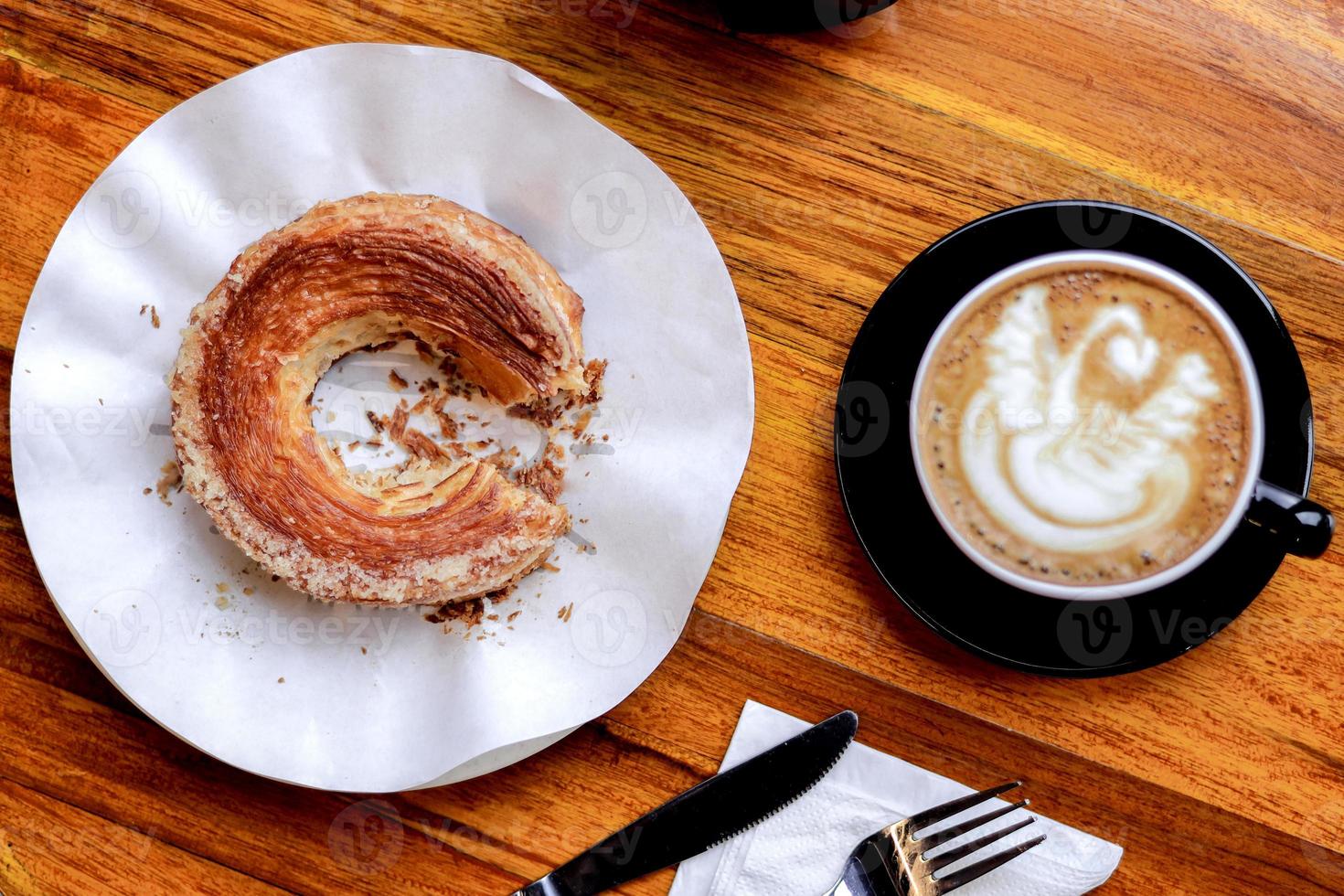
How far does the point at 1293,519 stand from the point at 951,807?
0.61 m

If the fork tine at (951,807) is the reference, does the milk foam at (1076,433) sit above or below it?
above

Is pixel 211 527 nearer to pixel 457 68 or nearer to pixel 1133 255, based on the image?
pixel 457 68

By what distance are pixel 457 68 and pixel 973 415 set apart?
33.9 inches

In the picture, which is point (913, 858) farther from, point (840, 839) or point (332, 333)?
point (332, 333)

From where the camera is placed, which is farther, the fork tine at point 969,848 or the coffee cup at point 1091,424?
the fork tine at point 969,848

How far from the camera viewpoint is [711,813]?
145 cm

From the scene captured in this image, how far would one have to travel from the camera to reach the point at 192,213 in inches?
54.6

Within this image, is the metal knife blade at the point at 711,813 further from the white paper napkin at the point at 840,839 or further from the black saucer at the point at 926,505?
the black saucer at the point at 926,505

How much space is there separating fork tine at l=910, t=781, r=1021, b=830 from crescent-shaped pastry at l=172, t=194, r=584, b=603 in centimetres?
68

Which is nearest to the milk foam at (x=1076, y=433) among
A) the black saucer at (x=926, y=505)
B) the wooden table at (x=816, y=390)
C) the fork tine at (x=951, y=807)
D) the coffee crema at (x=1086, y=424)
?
the coffee crema at (x=1086, y=424)

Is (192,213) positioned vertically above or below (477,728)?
above

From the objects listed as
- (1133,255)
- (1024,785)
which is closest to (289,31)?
(1133,255)

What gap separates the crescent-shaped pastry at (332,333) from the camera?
132 centimetres

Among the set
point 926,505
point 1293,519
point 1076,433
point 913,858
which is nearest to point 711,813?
point 913,858
